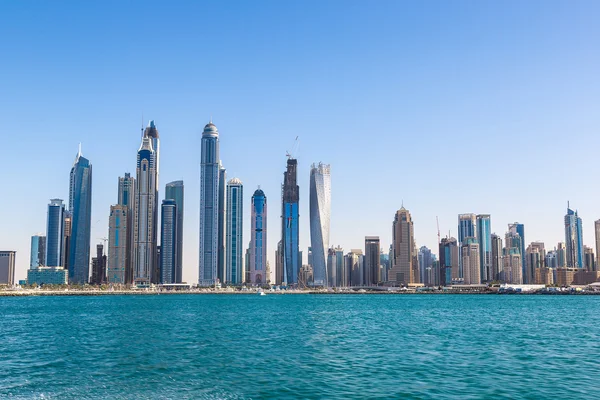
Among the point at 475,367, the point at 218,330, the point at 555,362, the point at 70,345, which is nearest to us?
the point at 475,367

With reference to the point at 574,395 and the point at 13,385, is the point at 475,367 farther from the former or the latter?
the point at 13,385

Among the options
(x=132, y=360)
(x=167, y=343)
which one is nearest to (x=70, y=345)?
(x=167, y=343)

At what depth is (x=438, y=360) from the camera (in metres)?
49.3

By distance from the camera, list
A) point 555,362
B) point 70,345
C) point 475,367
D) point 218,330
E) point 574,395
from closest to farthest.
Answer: point 574,395, point 475,367, point 555,362, point 70,345, point 218,330

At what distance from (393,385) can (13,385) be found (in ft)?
84.0

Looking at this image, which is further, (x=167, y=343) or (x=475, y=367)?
(x=167, y=343)

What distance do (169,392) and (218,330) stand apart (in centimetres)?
4336

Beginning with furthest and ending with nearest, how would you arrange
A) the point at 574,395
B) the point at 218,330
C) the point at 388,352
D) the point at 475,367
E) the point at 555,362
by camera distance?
the point at 218,330 → the point at 388,352 → the point at 555,362 → the point at 475,367 → the point at 574,395

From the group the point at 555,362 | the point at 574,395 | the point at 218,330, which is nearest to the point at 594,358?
the point at 555,362

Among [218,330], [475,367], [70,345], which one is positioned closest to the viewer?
[475,367]

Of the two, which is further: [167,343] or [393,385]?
[167,343]

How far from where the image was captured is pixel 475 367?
45312 millimetres

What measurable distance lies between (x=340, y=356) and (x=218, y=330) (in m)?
31.9

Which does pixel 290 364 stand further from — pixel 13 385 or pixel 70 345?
pixel 70 345
